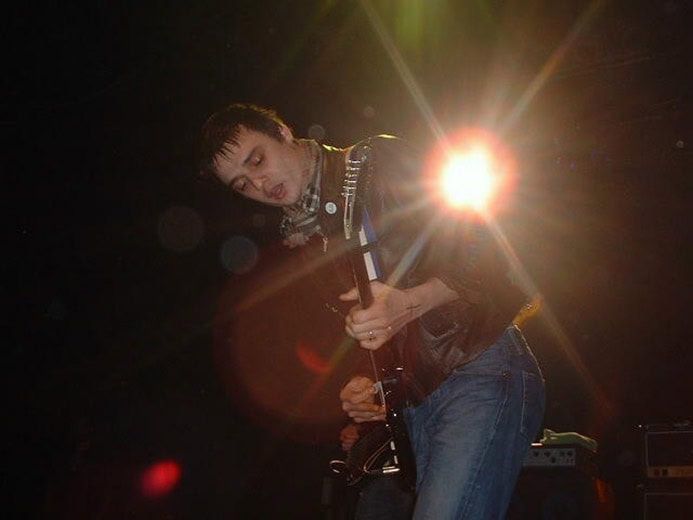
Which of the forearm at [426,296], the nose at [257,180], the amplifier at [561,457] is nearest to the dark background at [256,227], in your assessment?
the amplifier at [561,457]

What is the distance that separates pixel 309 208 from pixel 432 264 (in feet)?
1.94

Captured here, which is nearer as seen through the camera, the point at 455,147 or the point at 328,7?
the point at 328,7

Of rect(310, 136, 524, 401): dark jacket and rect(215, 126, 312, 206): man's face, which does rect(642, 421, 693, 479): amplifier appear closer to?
rect(310, 136, 524, 401): dark jacket

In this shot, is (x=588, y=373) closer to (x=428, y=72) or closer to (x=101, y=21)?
(x=428, y=72)

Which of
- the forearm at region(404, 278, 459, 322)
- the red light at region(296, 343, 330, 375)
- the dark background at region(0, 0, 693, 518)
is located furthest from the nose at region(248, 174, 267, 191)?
the red light at region(296, 343, 330, 375)

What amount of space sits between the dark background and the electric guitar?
1775mm

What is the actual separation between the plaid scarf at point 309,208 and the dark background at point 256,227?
170 cm

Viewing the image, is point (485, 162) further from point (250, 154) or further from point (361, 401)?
point (361, 401)

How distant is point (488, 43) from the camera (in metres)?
4.72

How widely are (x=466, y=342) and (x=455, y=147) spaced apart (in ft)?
13.0

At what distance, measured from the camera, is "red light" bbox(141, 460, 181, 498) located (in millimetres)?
6543

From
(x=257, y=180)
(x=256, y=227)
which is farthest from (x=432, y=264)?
(x=256, y=227)

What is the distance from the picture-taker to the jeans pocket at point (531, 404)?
6.00 feet

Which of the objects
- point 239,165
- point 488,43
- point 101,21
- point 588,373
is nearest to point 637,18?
point 488,43
